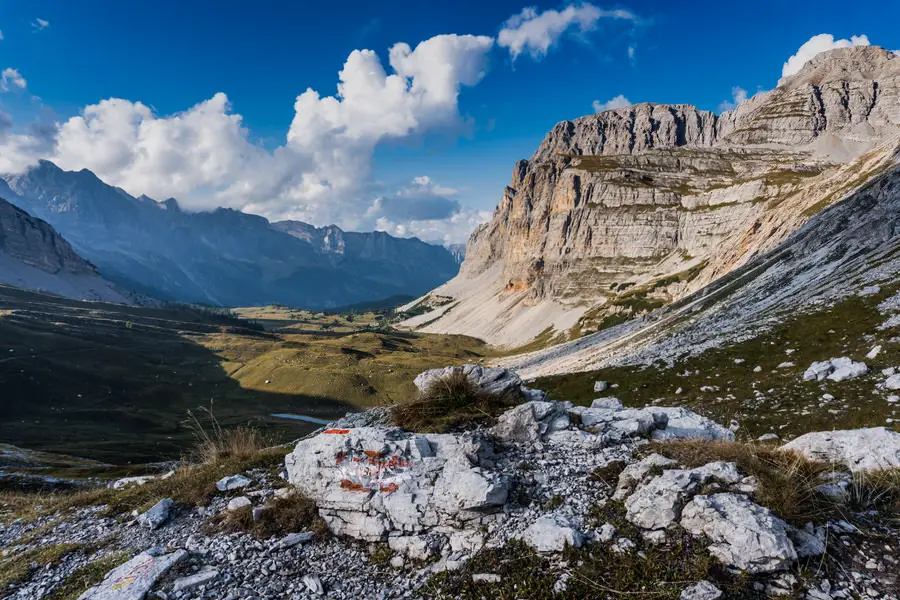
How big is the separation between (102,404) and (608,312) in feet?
482

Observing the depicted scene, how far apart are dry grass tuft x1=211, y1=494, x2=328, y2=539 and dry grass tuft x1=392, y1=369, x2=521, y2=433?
3.17 metres

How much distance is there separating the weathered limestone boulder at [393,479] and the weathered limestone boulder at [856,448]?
6960 mm

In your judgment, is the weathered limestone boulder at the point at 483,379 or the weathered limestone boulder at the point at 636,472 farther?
the weathered limestone boulder at the point at 483,379

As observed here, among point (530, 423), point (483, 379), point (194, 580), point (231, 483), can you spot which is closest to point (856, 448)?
point (530, 423)

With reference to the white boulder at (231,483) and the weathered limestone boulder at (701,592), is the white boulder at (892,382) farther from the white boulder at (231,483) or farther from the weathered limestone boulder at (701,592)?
the white boulder at (231,483)

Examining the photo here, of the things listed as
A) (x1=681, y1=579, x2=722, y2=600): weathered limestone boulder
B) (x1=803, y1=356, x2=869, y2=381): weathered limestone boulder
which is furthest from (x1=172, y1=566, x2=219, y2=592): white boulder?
(x1=803, y1=356, x2=869, y2=381): weathered limestone boulder

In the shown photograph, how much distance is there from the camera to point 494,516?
28.3 ft

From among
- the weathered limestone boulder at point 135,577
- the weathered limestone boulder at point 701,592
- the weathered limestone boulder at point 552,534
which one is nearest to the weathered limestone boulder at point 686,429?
the weathered limestone boulder at point 552,534

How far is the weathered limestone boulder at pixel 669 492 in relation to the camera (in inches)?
299

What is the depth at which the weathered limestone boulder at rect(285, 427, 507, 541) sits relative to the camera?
8.88 meters

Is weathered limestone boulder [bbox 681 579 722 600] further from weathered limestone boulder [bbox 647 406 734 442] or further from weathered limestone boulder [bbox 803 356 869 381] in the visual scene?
weathered limestone boulder [bbox 803 356 869 381]

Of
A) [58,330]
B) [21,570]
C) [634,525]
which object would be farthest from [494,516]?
[58,330]

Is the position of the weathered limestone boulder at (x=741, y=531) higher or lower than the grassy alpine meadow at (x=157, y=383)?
higher

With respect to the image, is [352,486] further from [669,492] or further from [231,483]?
[669,492]
